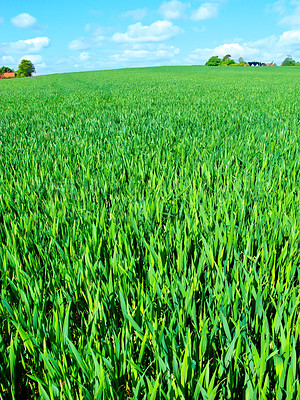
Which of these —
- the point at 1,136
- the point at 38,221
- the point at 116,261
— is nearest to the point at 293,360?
the point at 116,261

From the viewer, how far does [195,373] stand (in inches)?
29.2

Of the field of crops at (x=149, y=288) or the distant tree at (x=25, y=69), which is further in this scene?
the distant tree at (x=25, y=69)

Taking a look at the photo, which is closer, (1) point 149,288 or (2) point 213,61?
(1) point 149,288

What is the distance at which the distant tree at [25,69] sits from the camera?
79.6 m

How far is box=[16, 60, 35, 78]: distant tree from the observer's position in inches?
3132

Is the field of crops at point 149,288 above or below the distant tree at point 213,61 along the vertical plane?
below

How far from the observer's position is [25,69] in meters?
80.9

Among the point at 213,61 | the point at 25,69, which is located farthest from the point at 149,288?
the point at 25,69

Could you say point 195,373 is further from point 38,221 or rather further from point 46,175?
point 46,175

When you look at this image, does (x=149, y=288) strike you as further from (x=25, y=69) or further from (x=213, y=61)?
(x=25, y=69)

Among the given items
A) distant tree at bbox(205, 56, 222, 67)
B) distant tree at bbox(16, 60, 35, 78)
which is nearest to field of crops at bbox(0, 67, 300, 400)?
distant tree at bbox(205, 56, 222, 67)

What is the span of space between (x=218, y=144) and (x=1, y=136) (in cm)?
296

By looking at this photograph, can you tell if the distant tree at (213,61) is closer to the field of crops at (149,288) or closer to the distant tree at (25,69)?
the distant tree at (25,69)

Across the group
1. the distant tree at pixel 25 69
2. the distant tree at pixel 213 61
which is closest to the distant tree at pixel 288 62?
the distant tree at pixel 213 61
